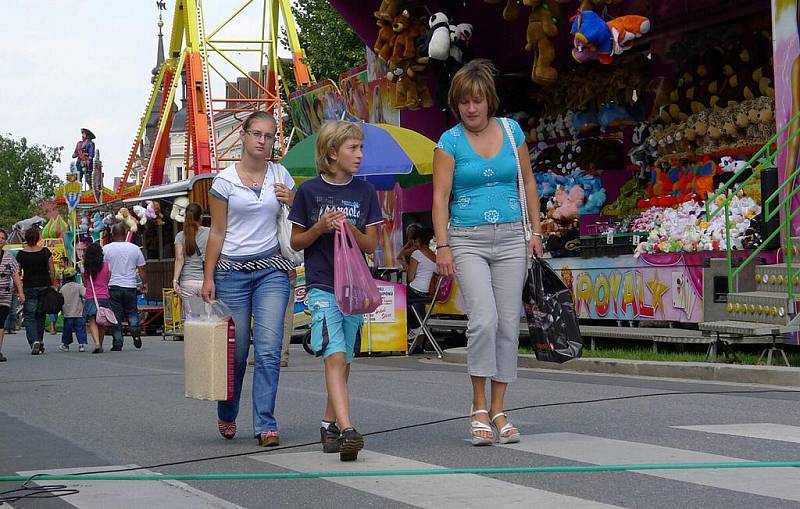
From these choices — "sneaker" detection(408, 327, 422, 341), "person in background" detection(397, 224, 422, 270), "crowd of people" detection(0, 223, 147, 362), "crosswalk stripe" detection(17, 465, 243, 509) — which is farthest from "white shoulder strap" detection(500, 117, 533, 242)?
"crowd of people" detection(0, 223, 147, 362)

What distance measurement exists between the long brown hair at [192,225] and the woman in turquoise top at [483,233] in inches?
270

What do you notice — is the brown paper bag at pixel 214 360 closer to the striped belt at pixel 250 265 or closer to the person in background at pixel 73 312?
the striped belt at pixel 250 265

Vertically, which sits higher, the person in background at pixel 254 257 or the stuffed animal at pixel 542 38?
the stuffed animal at pixel 542 38

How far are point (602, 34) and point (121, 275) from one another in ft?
26.3

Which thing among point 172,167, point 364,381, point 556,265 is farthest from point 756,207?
point 172,167

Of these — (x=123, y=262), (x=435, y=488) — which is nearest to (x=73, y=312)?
(x=123, y=262)

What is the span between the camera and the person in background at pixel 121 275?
20.4m

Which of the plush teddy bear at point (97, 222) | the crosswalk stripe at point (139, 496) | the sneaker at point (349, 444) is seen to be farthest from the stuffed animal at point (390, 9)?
the plush teddy bear at point (97, 222)

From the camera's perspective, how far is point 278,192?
7965 millimetres

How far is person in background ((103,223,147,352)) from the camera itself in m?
20.4

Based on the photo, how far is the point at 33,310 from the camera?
20.0 m

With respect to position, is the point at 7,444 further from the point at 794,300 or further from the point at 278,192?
the point at 794,300

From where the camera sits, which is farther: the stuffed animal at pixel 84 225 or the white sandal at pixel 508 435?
the stuffed animal at pixel 84 225

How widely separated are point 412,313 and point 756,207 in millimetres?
4946
